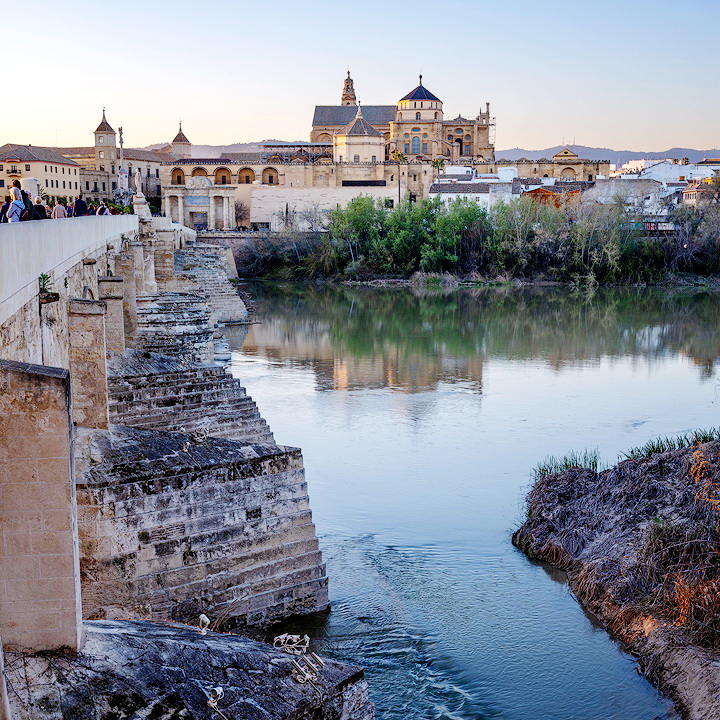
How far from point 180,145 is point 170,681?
8775cm

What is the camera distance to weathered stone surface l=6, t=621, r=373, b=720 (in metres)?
4.83

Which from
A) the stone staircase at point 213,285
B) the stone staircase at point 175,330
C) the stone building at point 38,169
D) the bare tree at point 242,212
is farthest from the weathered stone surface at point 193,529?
the bare tree at point 242,212

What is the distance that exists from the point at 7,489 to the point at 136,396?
19.8 ft

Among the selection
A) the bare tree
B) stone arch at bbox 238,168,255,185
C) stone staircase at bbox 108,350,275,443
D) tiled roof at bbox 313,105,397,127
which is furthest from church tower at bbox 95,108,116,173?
stone staircase at bbox 108,350,275,443

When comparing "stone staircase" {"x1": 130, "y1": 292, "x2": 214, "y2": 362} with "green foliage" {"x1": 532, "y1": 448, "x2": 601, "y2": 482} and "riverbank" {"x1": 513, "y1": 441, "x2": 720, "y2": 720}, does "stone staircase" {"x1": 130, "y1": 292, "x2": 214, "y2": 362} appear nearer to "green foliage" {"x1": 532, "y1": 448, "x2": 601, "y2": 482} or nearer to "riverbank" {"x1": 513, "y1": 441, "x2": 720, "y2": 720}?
"green foliage" {"x1": 532, "y1": 448, "x2": 601, "y2": 482}

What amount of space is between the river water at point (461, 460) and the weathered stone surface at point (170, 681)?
5.71 ft

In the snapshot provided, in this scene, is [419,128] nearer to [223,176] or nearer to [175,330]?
[223,176]

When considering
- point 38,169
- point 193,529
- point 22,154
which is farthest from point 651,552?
point 38,169

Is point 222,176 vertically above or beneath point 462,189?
above

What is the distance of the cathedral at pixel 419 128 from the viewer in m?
83.4

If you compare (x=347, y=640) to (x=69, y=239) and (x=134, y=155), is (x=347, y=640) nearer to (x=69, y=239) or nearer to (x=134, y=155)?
(x=69, y=239)

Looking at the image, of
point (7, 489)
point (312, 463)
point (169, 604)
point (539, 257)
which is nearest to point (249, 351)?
point (312, 463)

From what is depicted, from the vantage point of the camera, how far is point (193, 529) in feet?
25.5

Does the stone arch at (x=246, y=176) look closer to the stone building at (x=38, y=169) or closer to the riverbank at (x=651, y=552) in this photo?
the stone building at (x=38, y=169)
